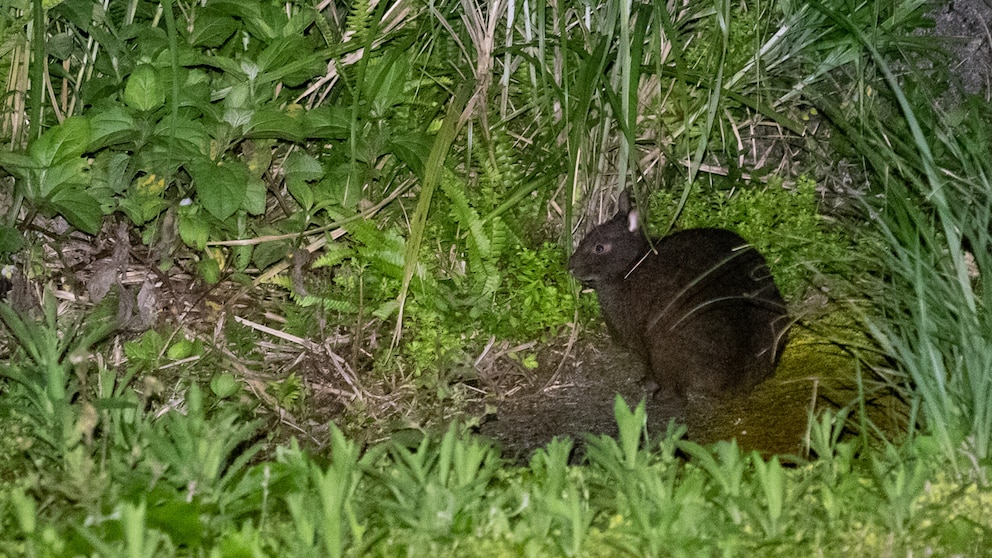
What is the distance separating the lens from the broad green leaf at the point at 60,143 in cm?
395

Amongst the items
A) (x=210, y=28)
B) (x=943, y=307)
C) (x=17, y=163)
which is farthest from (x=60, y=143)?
(x=943, y=307)

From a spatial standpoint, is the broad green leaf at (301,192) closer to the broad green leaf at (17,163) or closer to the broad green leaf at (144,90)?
the broad green leaf at (144,90)

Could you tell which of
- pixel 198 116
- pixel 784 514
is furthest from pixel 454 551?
pixel 198 116

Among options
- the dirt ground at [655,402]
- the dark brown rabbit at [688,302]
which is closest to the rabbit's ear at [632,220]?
the dark brown rabbit at [688,302]

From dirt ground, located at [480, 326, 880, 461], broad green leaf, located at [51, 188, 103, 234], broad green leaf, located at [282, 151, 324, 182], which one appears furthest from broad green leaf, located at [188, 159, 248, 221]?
dirt ground, located at [480, 326, 880, 461]

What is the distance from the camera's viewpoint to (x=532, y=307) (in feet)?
14.7

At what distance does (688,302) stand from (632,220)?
0.57 meters

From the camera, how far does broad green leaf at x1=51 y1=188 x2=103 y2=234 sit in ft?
13.1

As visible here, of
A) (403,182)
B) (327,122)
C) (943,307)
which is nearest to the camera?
(943,307)

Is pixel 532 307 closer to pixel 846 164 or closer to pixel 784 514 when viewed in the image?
pixel 846 164

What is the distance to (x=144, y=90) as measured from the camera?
13.2 ft

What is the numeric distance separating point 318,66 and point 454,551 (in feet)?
8.46

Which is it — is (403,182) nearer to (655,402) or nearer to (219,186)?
(219,186)

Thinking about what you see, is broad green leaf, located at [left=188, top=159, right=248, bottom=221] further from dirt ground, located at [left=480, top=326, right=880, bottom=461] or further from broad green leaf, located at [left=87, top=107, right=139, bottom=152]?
dirt ground, located at [left=480, top=326, right=880, bottom=461]
